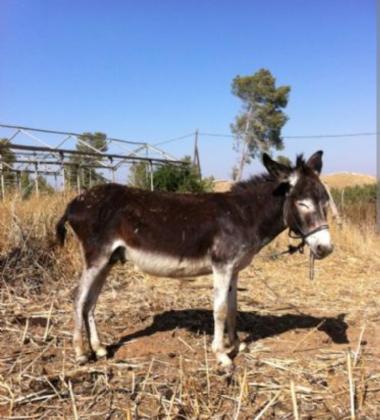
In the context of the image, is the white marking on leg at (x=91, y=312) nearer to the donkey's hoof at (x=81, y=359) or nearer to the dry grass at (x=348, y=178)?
the donkey's hoof at (x=81, y=359)

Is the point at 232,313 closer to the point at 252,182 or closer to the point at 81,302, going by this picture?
the point at 252,182

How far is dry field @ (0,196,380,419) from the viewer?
346 cm

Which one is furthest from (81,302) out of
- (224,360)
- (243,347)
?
(243,347)

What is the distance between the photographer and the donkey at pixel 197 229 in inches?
169

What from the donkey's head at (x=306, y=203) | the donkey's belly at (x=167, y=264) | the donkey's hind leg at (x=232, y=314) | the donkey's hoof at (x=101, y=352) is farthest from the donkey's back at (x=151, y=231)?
the donkey's hoof at (x=101, y=352)

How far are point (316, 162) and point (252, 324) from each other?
239 centimetres

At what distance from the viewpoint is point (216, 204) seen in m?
4.57

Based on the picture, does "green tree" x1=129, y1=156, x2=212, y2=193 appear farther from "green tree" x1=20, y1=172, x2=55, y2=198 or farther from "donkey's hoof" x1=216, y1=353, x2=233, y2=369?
"donkey's hoof" x1=216, y1=353, x2=233, y2=369

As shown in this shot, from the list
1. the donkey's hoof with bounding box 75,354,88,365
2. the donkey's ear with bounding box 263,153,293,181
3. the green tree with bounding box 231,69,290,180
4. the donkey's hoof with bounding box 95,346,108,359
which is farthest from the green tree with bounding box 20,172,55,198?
the green tree with bounding box 231,69,290,180

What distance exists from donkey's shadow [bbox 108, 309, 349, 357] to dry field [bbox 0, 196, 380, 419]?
0.6 inches

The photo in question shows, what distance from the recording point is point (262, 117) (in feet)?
136

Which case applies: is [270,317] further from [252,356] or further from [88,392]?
[88,392]

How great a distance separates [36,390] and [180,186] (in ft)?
53.4

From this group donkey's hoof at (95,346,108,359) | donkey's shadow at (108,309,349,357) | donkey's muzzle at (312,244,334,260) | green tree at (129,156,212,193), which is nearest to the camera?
donkey's muzzle at (312,244,334,260)
